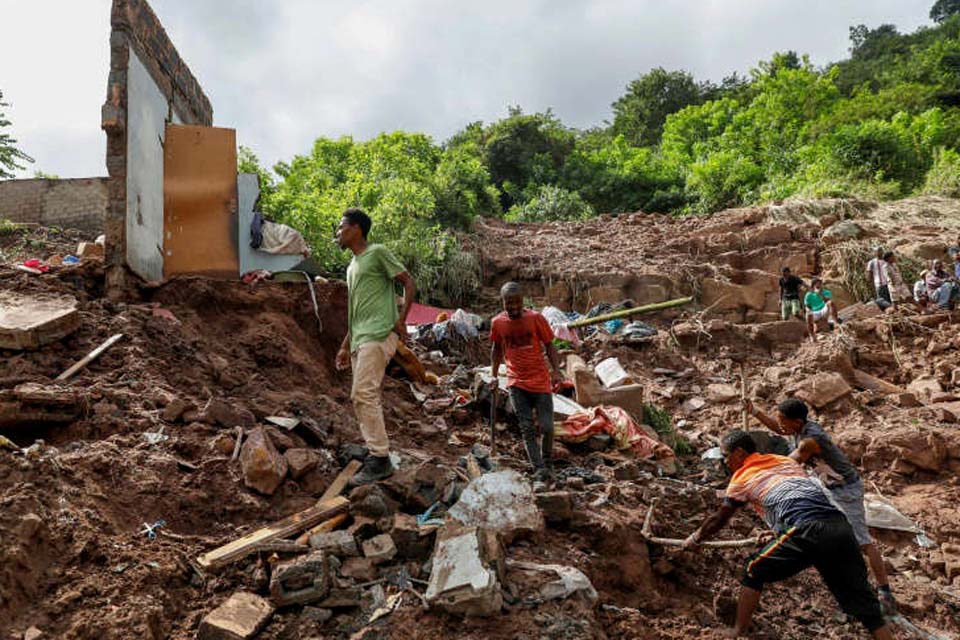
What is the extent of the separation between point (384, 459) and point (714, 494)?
9.32 ft

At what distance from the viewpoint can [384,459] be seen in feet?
11.9

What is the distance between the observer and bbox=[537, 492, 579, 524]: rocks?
11.9ft

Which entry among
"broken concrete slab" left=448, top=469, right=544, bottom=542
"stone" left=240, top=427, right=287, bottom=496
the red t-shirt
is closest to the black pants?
"broken concrete slab" left=448, top=469, right=544, bottom=542

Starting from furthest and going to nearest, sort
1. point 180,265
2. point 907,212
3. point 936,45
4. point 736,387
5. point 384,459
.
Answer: point 936,45 → point 907,212 → point 736,387 → point 180,265 → point 384,459

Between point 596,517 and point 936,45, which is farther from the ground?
point 936,45

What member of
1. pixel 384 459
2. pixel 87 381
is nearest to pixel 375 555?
pixel 384 459

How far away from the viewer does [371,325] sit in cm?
363

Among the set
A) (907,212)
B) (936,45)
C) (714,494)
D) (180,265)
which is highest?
(936,45)

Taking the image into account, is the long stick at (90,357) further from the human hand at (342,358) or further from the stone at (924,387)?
the stone at (924,387)

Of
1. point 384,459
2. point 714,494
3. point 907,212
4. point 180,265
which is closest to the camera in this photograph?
point 384,459

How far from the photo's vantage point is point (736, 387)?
7.90m

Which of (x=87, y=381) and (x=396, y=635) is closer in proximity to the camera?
(x=396, y=635)

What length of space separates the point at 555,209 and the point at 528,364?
13.6 m

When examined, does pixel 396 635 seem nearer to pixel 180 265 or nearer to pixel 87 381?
pixel 87 381
